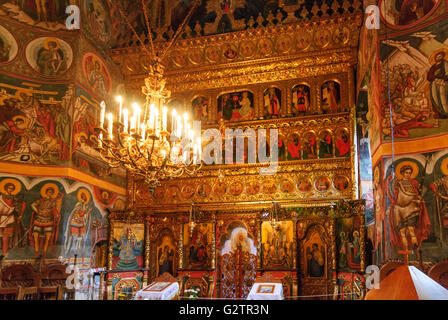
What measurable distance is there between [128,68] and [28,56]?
140 inches

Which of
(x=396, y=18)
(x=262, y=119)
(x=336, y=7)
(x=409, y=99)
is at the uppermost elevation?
(x=336, y=7)

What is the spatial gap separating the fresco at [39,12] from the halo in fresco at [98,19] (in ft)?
2.33

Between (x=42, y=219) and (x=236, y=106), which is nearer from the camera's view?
(x=42, y=219)

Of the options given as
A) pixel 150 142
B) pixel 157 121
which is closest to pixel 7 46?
pixel 157 121

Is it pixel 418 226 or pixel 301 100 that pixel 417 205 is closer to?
pixel 418 226

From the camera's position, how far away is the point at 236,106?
11.3 metres

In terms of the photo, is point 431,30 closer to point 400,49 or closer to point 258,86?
point 400,49

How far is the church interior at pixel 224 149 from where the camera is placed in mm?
6180

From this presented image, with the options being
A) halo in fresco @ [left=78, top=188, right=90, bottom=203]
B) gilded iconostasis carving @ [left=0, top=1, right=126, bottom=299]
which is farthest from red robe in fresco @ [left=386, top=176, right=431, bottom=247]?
halo in fresco @ [left=78, top=188, right=90, bottom=203]

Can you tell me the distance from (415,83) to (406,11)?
1322 millimetres

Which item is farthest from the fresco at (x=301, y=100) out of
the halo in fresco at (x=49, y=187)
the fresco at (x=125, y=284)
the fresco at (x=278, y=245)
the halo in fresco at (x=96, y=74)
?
the halo in fresco at (x=49, y=187)

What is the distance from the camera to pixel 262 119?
1092cm

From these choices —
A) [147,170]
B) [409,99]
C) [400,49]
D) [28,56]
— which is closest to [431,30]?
[400,49]

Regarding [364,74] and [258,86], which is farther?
[258,86]
